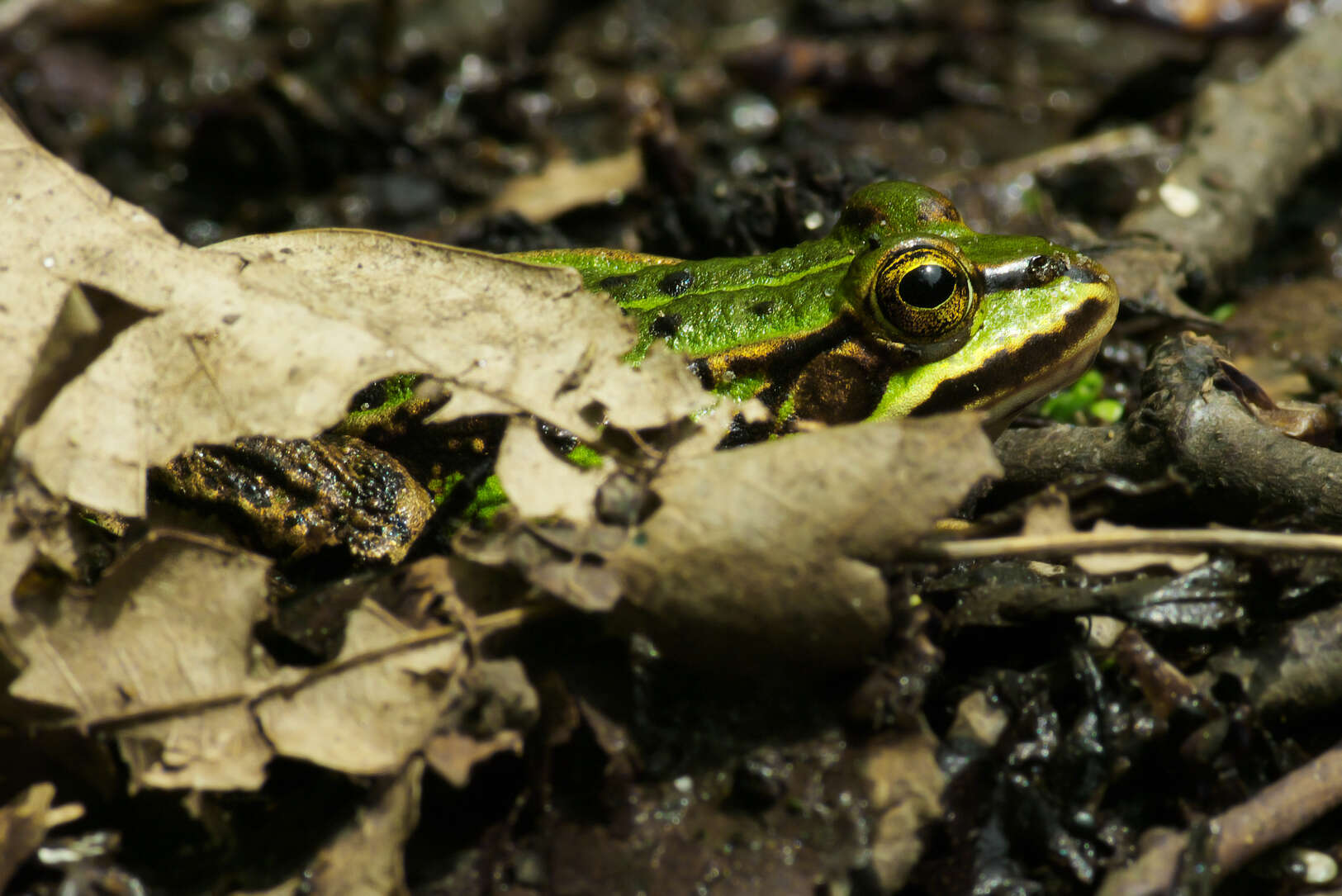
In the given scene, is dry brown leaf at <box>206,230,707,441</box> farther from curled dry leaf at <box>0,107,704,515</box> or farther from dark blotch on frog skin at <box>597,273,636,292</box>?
dark blotch on frog skin at <box>597,273,636,292</box>

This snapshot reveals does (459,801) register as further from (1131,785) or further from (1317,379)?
(1317,379)

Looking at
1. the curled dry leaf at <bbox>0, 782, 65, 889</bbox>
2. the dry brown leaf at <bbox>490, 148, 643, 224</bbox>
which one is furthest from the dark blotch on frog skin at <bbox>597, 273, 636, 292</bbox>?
the curled dry leaf at <bbox>0, 782, 65, 889</bbox>

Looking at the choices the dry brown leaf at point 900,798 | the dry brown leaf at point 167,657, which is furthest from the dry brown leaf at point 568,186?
the dry brown leaf at point 900,798

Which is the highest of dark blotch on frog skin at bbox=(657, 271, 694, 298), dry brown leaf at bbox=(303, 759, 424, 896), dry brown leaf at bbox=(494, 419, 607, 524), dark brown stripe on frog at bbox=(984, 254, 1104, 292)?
dark brown stripe on frog at bbox=(984, 254, 1104, 292)

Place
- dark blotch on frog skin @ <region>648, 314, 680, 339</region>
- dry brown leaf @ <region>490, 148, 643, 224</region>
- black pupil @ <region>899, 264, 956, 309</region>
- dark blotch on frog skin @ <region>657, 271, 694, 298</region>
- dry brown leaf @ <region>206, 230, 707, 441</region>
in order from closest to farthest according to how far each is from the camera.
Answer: dry brown leaf @ <region>206, 230, 707, 441</region>, black pupil @ <region>899, 264, 956, 309</region>, dark blotch on frog skin @ <region>648, 314, 680, 339</region>, dark blotch on frog skin @ <region>657, 271, 694, 298</region>, dry brown leaf @ <region>490, 148, 643, 224</region>

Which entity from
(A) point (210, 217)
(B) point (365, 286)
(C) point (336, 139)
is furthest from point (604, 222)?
(B) point (365, 286)

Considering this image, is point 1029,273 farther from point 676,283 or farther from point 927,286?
point 676,283

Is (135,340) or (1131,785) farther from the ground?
(135,340)
